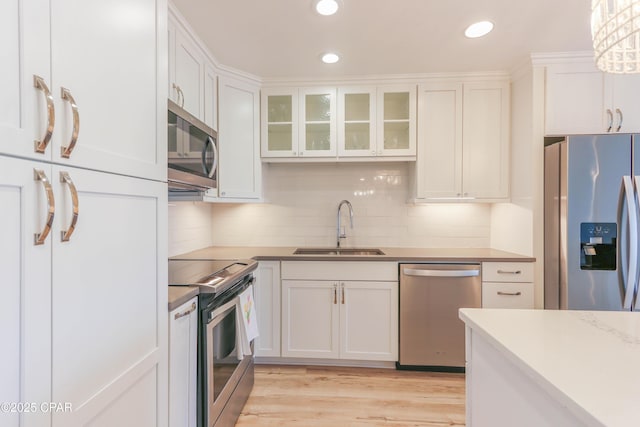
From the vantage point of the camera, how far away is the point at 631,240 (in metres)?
1.92

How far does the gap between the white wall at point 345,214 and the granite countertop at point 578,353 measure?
1.85m

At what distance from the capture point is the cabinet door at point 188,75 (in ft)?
6.04

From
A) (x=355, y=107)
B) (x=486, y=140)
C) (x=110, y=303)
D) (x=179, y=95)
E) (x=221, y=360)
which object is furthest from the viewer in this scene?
(x=355, y=107)

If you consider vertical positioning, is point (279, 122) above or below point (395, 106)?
below

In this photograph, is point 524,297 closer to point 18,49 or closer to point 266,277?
point 266,277

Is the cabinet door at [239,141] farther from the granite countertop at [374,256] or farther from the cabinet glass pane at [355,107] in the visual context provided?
the cabinet glass pane at [355,107]

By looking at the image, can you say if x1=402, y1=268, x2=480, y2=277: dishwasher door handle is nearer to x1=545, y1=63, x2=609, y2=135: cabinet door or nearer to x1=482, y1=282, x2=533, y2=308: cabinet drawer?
x1=482, y1=282, x2=533, y2=308: cabinet drawer

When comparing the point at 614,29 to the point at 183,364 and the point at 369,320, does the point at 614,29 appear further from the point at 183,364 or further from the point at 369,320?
the point at 369,320

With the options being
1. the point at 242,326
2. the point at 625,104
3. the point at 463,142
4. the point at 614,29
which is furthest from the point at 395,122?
the point at 242,326

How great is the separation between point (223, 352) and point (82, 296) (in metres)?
1.01

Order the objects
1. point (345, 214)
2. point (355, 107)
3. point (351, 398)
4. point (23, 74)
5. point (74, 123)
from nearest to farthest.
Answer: point (23, 74) < point (74, 123) < point (351, 398) < point (355, 107) < point (345, 214)

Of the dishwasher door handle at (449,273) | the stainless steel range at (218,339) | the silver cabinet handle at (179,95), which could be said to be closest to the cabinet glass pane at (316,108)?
the silver cabinet handle at (179,95)

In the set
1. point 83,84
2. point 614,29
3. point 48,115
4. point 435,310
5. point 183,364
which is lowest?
point 435,310

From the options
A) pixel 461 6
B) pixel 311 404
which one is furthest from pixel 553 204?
pixel 311 404
